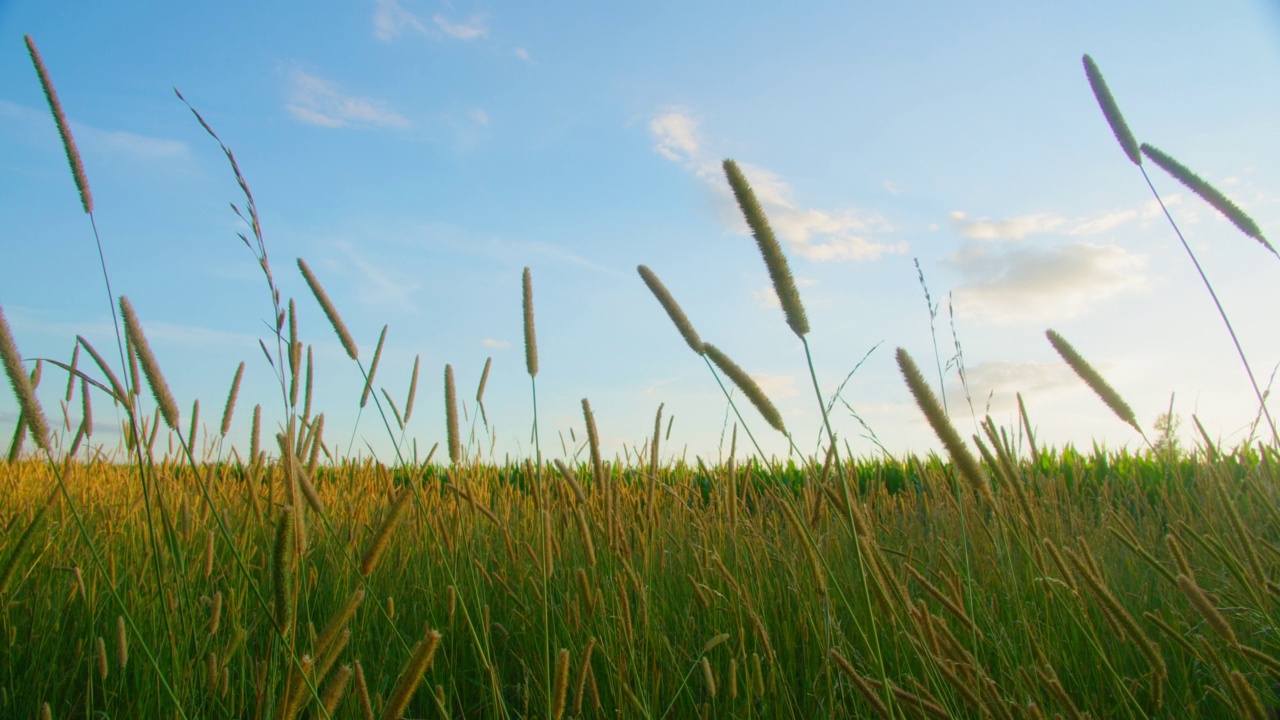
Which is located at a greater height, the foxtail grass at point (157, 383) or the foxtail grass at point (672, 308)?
the foxtail grass at point (672, 308)

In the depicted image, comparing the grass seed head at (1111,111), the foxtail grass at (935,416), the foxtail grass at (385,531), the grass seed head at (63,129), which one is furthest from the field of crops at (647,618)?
the grass seed head at (1111,111)

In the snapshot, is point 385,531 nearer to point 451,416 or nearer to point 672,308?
point 672,308

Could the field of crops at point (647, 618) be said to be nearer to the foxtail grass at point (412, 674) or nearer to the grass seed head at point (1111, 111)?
the foxtail grass at point (412, 674)

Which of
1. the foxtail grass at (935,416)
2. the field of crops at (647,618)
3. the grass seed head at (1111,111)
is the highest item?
the grass seed head at (1111,111)

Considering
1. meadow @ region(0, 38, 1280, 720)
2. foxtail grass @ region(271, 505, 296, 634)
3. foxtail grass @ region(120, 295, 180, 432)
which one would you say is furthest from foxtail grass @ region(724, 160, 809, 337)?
foxtail grass @ region(120, 295, 180, 432)

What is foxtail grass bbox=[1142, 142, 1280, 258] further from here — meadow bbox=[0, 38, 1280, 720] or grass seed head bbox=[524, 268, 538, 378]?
grass seed head bbox=[524, 268, 538, 378]

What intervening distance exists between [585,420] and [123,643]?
45.5 inches

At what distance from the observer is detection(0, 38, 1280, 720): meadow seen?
1.33 m

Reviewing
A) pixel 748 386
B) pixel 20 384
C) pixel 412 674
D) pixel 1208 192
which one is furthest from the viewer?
pixel 1208 192

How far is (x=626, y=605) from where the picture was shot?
5.76ft

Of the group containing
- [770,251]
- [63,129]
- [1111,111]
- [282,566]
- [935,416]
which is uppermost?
[1111,111]

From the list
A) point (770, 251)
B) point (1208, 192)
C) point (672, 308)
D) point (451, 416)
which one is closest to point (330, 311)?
point (451, 416)

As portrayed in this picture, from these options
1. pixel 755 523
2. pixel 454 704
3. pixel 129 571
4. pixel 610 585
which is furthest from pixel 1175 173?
pixel 129 571

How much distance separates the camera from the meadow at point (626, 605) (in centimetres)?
133
